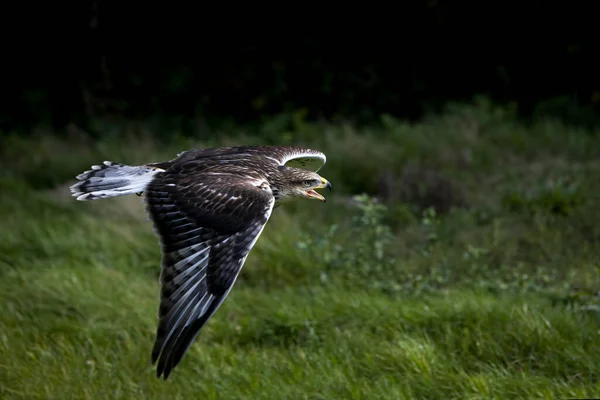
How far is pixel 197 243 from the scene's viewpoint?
3955 millimetres

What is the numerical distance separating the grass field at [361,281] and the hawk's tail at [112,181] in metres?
0.96

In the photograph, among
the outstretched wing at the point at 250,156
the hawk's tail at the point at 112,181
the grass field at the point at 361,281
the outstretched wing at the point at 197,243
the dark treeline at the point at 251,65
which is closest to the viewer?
the outstretched wing at the point at 197,243

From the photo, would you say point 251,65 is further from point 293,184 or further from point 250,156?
point 293,184

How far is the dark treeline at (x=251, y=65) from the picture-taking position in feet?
36.2

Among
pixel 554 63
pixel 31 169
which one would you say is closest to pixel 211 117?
pixel 31 169

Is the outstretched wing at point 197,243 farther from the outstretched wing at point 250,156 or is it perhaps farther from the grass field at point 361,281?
the grass field at point 361,281

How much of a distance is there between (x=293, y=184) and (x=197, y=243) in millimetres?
1035

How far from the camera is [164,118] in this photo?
36.6 feet

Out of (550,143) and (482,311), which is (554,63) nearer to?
(550,143)

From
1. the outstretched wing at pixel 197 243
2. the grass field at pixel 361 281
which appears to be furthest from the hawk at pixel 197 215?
the grass field at pixel 361 281

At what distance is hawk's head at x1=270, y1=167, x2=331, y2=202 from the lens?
15.8 feet

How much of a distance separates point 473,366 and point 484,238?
7.28 feet

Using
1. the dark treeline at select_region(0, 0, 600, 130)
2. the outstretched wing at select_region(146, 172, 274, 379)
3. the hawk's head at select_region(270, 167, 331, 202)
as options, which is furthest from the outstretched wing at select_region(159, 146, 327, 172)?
the dark treeline at select_region(0, 0, 600, 130)

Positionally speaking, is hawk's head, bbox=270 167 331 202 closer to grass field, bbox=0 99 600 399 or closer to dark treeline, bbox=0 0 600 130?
grass field, bbox=0 99 600 399
